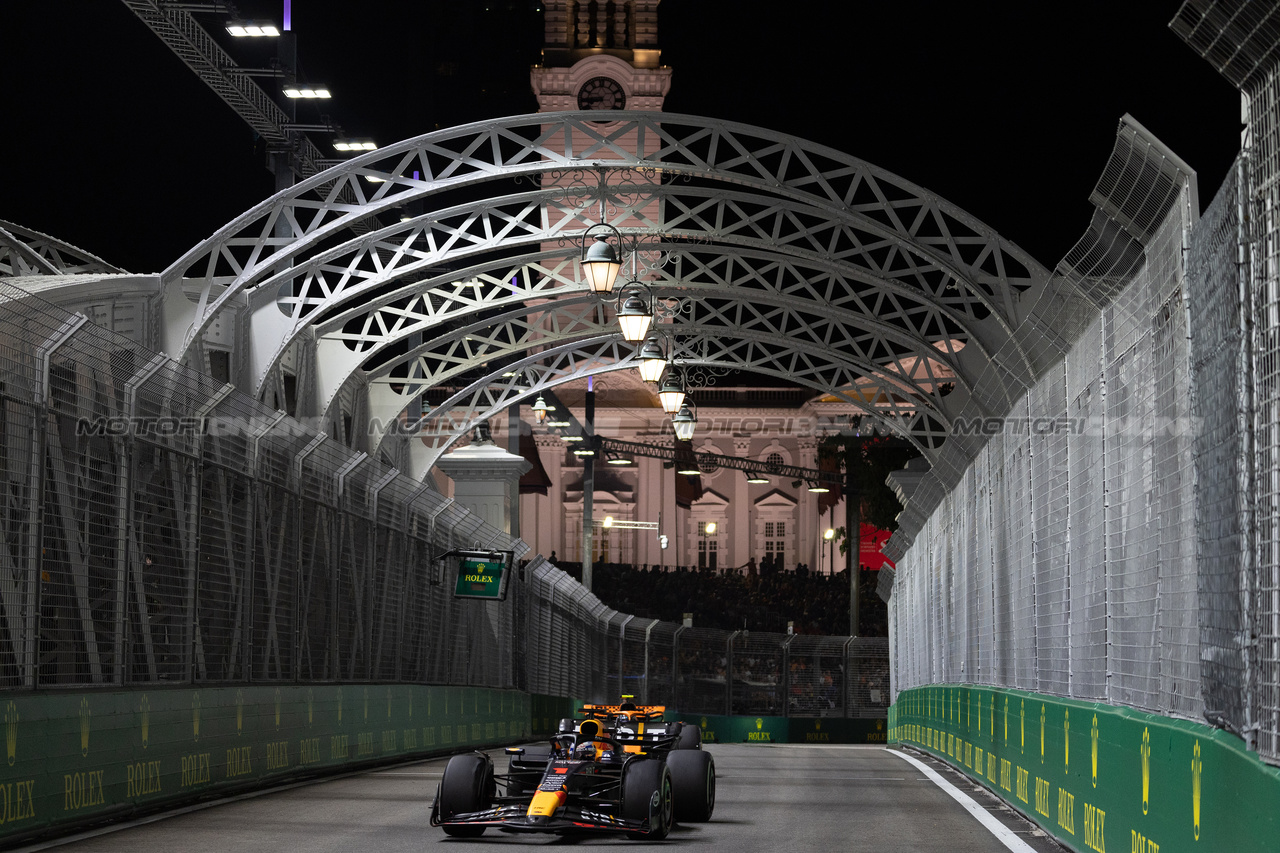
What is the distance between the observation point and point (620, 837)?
387 inches

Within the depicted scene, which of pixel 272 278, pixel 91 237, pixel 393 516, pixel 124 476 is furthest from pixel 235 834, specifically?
pixel 91 237

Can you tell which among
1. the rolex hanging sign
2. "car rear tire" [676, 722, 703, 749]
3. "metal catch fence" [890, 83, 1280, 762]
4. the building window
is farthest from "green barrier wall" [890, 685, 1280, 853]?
the building window

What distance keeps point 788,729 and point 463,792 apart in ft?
105

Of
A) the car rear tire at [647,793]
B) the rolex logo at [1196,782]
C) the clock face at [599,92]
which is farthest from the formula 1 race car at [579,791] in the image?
the clock face at [599,92]

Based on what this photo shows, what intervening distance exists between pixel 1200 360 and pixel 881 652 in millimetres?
37159

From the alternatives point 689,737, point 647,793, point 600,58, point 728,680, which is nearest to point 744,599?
point 728,680

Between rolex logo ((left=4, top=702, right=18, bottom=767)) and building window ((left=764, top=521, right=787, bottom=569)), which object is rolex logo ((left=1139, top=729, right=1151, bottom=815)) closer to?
rolex logo ((left=4, top=702, right=18, bottom=767))

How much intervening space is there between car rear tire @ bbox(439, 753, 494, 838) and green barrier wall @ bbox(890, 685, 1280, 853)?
11.0 ft

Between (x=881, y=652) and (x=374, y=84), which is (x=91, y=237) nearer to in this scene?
(x=374, y=84)

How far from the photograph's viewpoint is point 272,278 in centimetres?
3225

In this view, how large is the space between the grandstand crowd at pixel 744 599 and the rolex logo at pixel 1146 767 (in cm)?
5600

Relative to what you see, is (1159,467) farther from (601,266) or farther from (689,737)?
(601,266)

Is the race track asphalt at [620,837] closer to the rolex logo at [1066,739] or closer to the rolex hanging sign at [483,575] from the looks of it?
the rolex logo at [1066,739]

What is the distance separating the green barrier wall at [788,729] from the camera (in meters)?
40.2
